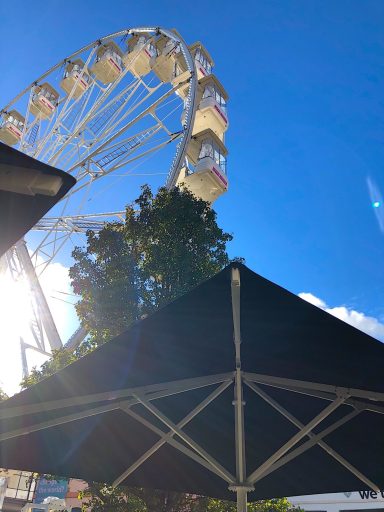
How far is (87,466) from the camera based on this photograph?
11.1 ft

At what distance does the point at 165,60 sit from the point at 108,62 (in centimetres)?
334

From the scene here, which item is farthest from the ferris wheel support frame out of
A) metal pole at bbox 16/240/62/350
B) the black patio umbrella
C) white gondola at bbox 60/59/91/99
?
the black patio umbrella

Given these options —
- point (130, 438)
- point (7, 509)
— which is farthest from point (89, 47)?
point (7, 509)

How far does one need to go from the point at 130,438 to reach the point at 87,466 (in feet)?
1.41

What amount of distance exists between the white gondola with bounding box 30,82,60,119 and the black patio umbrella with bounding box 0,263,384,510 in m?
23.6

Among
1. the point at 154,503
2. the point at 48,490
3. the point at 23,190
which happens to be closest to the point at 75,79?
the point at 154,503

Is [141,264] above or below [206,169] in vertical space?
below

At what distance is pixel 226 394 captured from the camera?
3.09 metres

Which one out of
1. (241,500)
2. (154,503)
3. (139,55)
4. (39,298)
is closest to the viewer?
(241,500)

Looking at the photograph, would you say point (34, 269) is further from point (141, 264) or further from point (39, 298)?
point (141, 264)

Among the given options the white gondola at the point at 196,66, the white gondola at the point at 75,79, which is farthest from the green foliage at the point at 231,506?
the white gondola at the point at 75,79

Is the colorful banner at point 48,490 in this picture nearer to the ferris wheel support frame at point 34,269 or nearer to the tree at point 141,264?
the ferris wheel support frame at point 34,269

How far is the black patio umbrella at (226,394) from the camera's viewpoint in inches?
79.0

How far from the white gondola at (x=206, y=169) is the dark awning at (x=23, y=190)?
1461 centimetres
